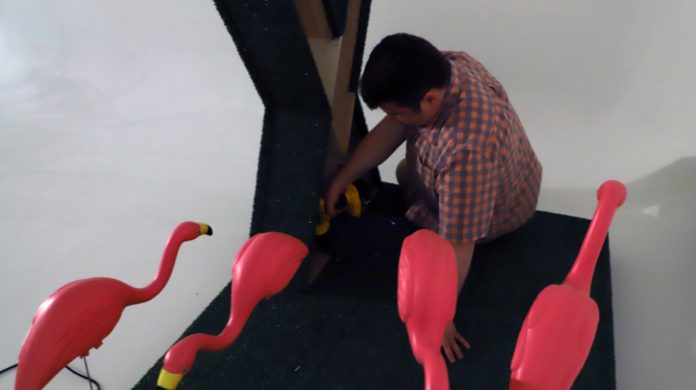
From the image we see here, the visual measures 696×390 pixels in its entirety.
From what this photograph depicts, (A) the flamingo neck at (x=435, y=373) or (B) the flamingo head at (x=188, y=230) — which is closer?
(A) the flamingo neck at (x=435, y=373)

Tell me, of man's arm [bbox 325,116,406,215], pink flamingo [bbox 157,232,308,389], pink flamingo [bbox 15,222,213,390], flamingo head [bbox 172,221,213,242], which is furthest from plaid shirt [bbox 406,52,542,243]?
pink flamingo [bbox 15,222,213,390]

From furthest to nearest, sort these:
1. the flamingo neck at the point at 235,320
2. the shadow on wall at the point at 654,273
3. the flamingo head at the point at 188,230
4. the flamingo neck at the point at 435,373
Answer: the shadow on wall at the point at 654,273 → the flamingo head at the point at 188,230 → the flamingo neck at the point at 235,320 → the flamingo neck at the point at 435,373

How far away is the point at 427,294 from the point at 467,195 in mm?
262

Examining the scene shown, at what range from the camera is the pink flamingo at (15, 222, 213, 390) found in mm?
533

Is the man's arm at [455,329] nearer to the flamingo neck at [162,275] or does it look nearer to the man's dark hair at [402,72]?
the man's dark hair at [402,72]

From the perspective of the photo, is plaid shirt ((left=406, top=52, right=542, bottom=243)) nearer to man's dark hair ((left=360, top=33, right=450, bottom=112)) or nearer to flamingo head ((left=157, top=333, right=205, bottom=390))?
man's dark hair ((left=360, top=33, right=450, bottom=112))

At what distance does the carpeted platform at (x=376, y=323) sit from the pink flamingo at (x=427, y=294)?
0.29 meters

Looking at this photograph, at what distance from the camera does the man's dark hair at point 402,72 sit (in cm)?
73

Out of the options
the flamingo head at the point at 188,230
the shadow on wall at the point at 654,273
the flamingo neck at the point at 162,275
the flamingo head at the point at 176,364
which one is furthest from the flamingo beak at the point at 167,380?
the shadow on wall at the point at 654,273

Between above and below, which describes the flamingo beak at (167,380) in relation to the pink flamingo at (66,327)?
below

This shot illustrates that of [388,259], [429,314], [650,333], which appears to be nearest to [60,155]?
[388,259]

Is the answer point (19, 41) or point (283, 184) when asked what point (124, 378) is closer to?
point (283, 184)

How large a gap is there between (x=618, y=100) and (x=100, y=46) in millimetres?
1660

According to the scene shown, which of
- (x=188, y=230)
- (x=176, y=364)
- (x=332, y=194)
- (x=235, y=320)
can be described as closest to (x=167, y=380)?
(x=176, y=364)
